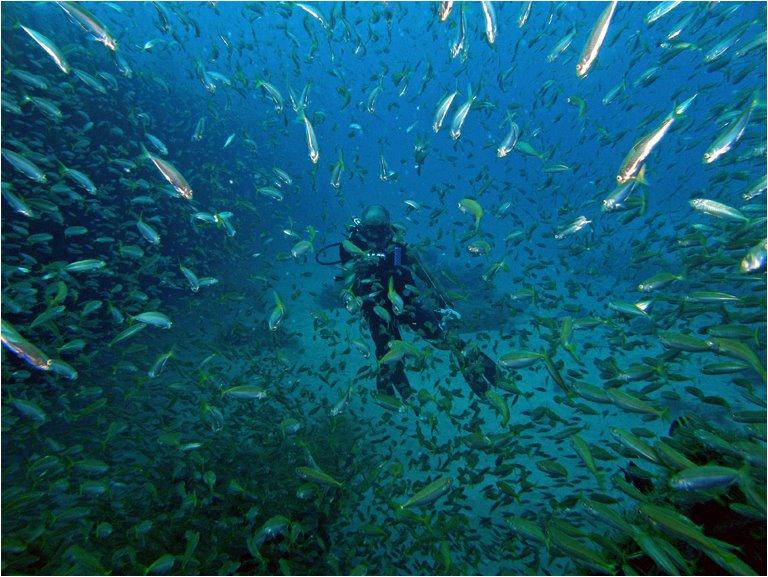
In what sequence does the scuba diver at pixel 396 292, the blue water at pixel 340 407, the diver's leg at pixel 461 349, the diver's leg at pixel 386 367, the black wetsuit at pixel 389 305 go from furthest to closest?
the diver's leg at pixel 386 367 → the black wetsuit at pixel 389 305 → the scuba diver at pixel 396 292 → the diver's leg at pixel 461 349 → the blue water at pixel 340 407

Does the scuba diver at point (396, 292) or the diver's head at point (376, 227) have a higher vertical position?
the diver's head at point (376, 227)

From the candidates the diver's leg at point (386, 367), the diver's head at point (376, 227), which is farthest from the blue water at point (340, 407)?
the diver's head at point (376, 227)

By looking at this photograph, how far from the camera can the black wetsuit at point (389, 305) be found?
6.45 metres

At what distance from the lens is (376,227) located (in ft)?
21.7

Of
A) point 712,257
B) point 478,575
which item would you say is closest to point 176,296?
point 478,575

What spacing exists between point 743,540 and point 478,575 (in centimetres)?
287

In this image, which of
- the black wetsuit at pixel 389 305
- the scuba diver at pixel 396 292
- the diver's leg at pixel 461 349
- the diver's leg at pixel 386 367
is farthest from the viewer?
the diver's leg at pixel 386 367

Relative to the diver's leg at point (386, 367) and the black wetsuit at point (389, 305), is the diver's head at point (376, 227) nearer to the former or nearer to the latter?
the black wetsuit at point (389, 305)

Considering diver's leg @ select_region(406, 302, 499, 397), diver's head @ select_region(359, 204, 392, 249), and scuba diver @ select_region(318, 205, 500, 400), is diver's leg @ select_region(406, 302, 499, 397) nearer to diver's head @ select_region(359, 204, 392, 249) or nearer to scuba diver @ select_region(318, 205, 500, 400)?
scuba diver @ select_region(318, 205, 500, 400)

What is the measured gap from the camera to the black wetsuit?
645 cm

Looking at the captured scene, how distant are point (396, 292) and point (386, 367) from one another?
1393 millimetres

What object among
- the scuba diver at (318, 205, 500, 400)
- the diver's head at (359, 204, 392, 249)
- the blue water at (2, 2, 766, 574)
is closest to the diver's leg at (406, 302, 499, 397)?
the scuba diver at (318, 205, 500, 400)

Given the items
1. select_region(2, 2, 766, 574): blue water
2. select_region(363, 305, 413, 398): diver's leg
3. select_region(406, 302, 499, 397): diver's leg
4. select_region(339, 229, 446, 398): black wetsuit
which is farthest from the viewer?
select_region(363, 305, 413, 398): diver's leg

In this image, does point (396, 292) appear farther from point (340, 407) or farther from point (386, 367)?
point (340, 407)
